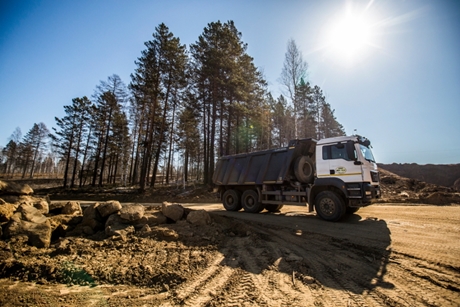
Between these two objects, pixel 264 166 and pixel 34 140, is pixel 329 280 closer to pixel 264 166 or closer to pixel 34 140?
pixel 264 166

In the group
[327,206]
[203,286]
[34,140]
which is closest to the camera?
[203,286]

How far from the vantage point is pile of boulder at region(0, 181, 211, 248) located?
5.05 meters

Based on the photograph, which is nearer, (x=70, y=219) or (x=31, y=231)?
(x=31, y=231)

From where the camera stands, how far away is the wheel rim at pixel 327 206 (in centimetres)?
743

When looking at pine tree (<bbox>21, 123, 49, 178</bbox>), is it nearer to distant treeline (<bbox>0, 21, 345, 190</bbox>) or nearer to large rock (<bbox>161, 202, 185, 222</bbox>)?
distant treeline (<bbox>0, 21, 345, 190</bbox>)

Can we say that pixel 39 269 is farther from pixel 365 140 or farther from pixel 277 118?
pixel 277 118

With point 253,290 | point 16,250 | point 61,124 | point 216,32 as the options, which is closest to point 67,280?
point 16,250

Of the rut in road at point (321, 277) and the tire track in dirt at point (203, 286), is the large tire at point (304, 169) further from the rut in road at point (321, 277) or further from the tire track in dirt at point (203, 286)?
the tire track in dirt at point (203, 286)

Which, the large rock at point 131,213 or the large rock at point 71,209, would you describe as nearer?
the large rock at point 131,213

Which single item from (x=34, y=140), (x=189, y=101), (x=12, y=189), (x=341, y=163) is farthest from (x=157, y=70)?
(x=34, y=140)

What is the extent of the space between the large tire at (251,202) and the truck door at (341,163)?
3503 millimetres

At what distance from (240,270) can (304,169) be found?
20.8 ft

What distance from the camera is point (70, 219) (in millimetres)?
7023

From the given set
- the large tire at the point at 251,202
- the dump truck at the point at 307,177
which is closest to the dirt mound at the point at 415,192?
the dump truck at the point at 307,177
